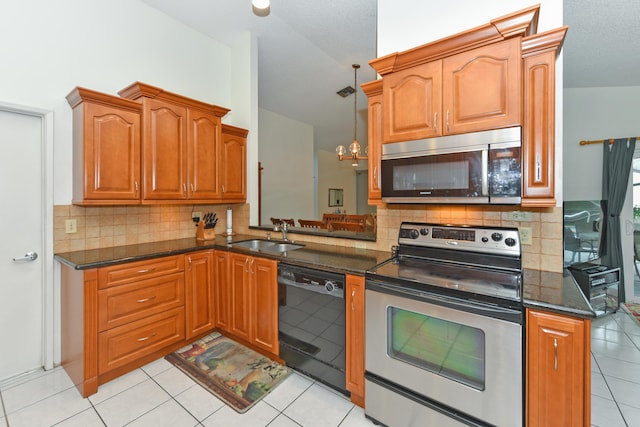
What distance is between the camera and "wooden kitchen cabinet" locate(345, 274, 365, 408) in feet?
5.82

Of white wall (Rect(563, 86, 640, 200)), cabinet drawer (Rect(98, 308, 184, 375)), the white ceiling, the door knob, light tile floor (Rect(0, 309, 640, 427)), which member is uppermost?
the white ceiling

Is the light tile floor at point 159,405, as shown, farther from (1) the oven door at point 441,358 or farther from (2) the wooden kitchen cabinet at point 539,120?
(2) the wooden kitchen cabinet at point 539,120

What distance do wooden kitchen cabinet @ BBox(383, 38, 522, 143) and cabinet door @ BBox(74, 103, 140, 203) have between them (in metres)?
2.07

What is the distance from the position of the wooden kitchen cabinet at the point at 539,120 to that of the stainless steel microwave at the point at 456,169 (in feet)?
0.17

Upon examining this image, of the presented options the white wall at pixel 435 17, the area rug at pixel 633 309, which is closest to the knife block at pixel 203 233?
the white wall at pixel 435 17

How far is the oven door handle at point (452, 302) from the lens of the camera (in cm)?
129

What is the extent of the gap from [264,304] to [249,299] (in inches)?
7.4

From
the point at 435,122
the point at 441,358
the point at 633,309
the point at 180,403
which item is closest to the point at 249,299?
the point at 180,403

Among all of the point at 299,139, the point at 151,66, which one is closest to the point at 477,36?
the point at 151,66

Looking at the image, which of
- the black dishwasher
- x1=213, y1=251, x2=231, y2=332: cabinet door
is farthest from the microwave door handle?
x1=213, y1=251, x2=231, y2=332: cabinet door

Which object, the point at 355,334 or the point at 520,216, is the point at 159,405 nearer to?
the point at 355,334

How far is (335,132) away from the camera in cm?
714

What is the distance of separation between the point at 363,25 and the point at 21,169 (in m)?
3.43

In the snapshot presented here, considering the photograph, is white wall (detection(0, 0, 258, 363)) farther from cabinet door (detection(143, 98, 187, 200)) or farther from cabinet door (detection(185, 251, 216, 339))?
cabinet door (detection(185, 251, 216, 339))
